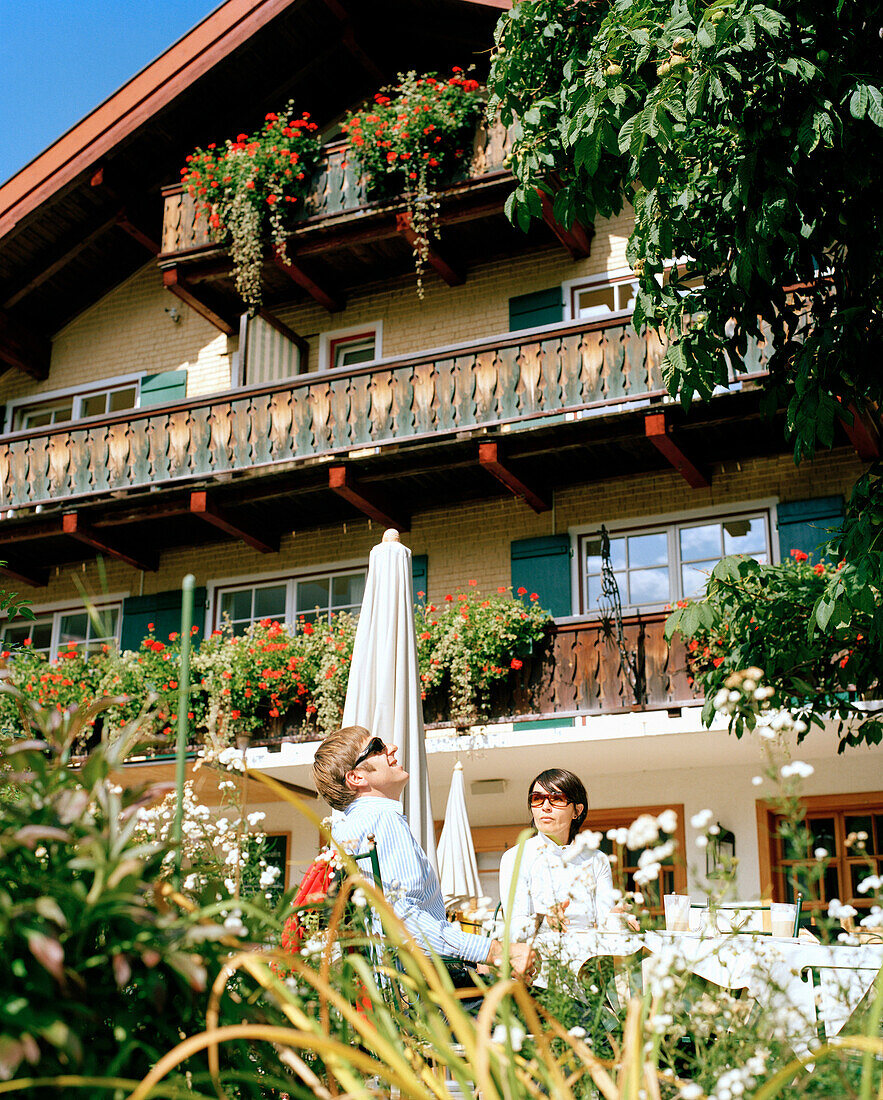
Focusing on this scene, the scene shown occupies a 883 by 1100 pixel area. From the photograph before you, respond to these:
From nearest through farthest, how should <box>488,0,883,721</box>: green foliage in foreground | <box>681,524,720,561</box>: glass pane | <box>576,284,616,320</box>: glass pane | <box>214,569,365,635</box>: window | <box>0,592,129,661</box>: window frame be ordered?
<box>488,0,883,721</box>: green foliage in foreground, <box>681,524,720,561</box>: glass pane, <box>576,284,616,320</box>: glass pane, <box>214,569,365,635</box>: window, <box>0,592,129,661</box>: window frame

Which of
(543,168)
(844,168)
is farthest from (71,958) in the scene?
(543,168)

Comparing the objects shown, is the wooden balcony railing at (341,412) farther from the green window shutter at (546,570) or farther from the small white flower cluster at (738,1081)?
the small white flower cluster at (738,1081)

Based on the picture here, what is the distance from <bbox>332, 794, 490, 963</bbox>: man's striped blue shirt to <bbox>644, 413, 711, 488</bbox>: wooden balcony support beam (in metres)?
8.07

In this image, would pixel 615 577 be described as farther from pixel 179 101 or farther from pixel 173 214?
pixel 179 101

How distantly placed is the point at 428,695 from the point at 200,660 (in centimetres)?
246

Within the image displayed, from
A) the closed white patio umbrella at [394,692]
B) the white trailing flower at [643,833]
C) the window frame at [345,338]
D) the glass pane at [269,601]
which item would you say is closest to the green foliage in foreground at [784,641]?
the closed white patio umbrella at [394,692]

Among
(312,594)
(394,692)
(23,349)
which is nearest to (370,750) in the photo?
(394,692)

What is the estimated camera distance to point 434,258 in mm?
13734

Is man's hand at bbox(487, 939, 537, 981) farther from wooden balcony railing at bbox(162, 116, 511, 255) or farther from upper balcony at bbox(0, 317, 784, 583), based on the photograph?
wooden balcony railing at bbox(162, 116, 511, 255)

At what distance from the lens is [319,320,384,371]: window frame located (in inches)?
573

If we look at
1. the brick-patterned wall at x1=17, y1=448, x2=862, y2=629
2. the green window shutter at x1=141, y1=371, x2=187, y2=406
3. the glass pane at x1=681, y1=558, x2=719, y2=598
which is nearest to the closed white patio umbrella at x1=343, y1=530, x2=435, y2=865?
the glass pane at x1=681, y1=558, x2=719, y2=598

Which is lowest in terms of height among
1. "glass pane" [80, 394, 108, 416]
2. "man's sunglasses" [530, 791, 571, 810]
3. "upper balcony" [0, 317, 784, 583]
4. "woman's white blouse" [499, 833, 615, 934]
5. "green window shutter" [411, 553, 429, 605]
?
"woman's white blouse" [499, 833, 615, 934]

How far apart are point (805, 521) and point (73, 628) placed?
876 centimetres

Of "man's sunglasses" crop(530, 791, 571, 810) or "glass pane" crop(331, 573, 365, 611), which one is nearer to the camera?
"man's sunglasses" crop(530, 791, 571, 810)
